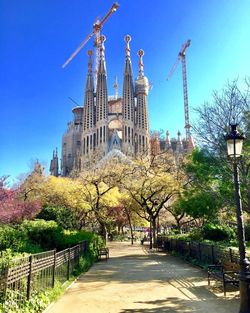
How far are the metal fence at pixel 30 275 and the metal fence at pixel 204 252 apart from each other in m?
6.27

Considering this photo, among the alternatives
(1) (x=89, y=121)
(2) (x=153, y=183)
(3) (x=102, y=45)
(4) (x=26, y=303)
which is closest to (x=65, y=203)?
(2) (x=153, y=183)

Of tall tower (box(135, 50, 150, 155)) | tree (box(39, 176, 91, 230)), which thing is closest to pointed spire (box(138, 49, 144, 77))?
tall tower (box(135, 50, 150, 155))

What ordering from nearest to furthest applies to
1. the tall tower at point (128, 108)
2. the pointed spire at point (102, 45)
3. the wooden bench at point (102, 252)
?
the wooden bench at point (102, 252) < the tall tower at point (128, 108) < the pointed spire at point (102, 45)

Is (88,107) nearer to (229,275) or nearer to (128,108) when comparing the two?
(128,108)

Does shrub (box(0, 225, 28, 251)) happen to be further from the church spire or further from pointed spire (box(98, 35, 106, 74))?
pointed spire (box(98, 35, 106, 74))

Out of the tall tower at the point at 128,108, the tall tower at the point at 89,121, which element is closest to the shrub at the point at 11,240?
the tall tower at the point at 128,108

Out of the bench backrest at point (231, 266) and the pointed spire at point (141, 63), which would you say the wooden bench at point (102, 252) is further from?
the pointed spire at point (141, 63)

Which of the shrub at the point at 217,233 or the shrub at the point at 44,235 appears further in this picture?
the shrub at the point at 217,233

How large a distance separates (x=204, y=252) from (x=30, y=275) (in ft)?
36.4

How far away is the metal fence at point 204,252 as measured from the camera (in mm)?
12517

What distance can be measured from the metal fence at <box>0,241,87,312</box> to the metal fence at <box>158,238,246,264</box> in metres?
6.27

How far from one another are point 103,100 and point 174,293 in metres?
111

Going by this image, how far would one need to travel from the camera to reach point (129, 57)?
124m

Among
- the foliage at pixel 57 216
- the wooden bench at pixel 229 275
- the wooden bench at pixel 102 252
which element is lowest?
the wooden bench at pixel 102 252
